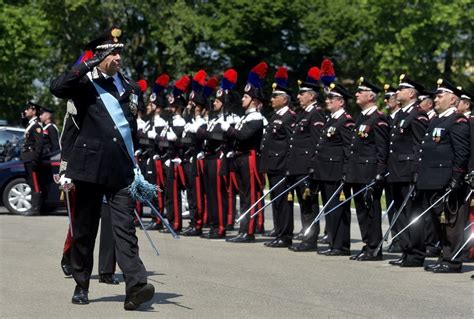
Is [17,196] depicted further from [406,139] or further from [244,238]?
[406,139]

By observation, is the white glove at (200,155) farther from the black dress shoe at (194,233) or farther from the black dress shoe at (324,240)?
the black dress shoe at (324,240)

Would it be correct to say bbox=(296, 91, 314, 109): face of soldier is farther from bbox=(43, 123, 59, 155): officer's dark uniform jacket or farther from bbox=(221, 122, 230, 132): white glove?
bbox=(43, 123, 59, 155): officer's dark uniform jacket

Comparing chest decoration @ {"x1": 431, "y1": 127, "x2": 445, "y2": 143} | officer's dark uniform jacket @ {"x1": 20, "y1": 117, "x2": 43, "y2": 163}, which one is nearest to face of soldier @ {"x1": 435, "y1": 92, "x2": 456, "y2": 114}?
chest decoration @ {"x1": 431, "y1": 127, "x2": 445, "y2": 143}

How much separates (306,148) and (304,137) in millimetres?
135

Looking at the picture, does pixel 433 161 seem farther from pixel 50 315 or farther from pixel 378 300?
pixel 50 315

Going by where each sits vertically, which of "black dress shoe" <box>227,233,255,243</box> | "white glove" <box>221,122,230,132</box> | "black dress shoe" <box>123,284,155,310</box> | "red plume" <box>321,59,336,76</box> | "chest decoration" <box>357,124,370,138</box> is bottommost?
"black dress shoe" <box>227,233,255,243</box>

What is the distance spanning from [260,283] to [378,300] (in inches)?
57.1

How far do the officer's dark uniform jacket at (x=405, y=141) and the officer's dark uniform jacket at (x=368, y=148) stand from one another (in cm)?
12

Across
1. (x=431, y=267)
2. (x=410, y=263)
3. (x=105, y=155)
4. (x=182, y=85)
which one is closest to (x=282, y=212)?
(x=410, y=263)

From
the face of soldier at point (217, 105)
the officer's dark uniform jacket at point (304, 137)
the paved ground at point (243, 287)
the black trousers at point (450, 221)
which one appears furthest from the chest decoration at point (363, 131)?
the face of soldier at point (217, 105)

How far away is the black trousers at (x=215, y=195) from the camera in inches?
696

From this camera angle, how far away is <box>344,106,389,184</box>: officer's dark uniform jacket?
14.5 meters

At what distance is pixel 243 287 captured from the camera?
11.7 meters

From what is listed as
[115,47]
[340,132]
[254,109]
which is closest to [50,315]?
[115,47]
